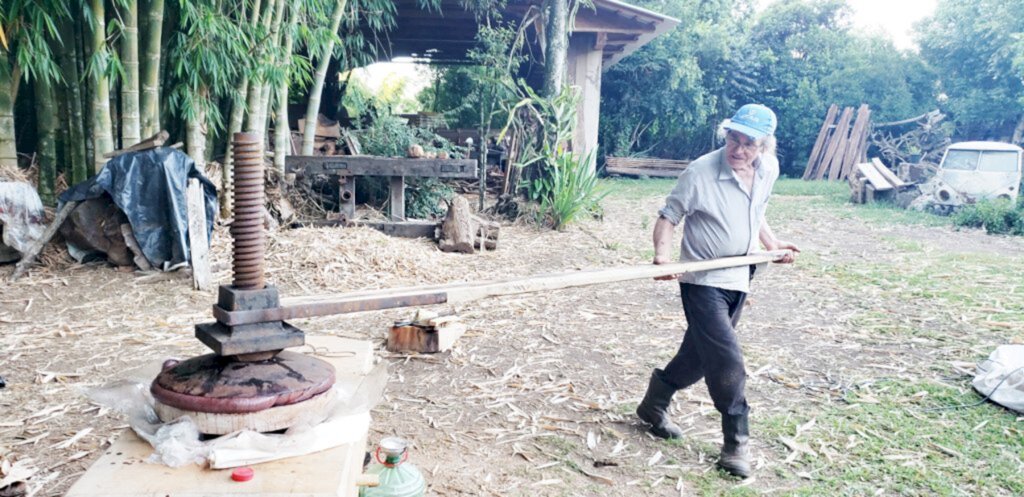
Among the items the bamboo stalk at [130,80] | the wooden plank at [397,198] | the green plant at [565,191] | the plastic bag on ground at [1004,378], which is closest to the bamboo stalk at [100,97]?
the bamboo stalk at [130,80]

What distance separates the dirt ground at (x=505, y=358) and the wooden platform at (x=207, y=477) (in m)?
1.35

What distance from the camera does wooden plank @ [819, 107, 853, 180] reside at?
2194 cm

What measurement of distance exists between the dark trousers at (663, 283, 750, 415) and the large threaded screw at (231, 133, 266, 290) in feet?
6.87

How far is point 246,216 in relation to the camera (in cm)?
197

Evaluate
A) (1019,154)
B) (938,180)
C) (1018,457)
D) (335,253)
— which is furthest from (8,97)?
(1019,154)

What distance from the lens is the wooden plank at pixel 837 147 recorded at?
21.9 m

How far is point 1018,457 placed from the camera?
139 inches

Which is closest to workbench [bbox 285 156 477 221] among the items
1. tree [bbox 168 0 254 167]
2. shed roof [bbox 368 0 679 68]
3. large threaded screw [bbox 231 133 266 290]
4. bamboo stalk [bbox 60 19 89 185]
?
tree [bbox 168 0 254 167]

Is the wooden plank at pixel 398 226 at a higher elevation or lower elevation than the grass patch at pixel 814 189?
lower

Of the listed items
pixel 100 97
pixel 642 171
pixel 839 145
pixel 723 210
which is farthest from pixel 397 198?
pixel 839 145

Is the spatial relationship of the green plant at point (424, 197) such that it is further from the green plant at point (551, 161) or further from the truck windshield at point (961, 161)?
the truck windshield at point (961, 161)

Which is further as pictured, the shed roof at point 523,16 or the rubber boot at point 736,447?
the shed roof at point 523,16

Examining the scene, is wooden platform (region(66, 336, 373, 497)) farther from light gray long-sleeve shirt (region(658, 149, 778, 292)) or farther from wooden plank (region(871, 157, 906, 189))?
wooden plank (region(871, 157, 906, 189))

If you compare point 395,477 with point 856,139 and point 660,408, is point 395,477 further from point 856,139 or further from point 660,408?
point 856,139
